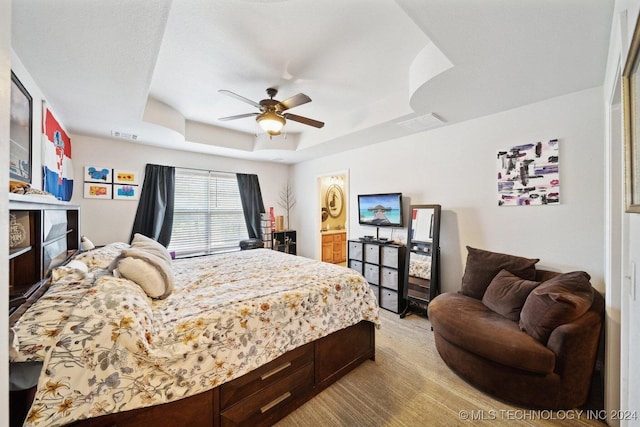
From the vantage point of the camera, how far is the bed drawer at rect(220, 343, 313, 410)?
1.48 m

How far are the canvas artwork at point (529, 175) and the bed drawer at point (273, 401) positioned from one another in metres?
2.69

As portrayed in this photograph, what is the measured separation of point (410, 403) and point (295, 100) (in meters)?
2.74

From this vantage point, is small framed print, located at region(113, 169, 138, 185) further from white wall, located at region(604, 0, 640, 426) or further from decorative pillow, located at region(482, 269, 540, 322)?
white wall, located at region(604, 0, 640, 426)

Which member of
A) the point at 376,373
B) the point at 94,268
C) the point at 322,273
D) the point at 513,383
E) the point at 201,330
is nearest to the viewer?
the point at 201,330

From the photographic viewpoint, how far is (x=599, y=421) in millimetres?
1660

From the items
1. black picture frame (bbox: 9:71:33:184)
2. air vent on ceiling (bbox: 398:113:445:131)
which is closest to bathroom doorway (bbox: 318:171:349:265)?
air vent on ceiling (bbox: 398:113:445:131)

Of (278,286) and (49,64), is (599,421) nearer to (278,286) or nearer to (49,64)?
(278,286)

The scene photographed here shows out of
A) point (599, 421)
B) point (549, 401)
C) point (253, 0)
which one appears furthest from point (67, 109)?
point (599, 421)

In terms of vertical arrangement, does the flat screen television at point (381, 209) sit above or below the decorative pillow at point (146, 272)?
above

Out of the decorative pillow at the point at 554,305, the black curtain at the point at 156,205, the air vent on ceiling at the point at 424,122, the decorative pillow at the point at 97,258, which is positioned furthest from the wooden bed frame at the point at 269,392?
the black curtain at the point at 156,205

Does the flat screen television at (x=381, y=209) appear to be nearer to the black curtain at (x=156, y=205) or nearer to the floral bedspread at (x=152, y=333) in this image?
the floral bedspread at (x=152, y=333)

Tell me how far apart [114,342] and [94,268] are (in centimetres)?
112

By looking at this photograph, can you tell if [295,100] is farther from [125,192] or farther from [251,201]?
[125,192]

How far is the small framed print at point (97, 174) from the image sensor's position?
11.9 ft
